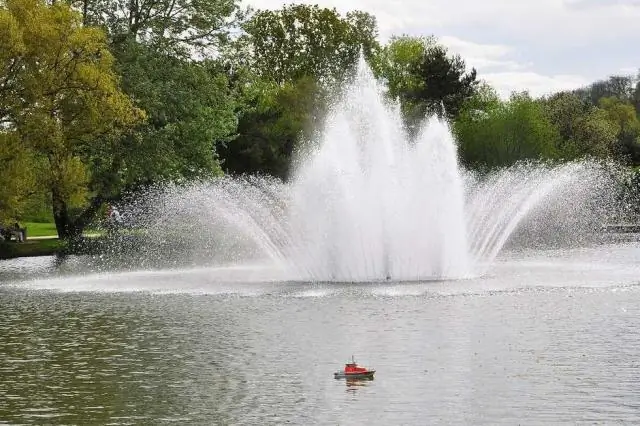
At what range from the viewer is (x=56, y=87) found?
160 feet

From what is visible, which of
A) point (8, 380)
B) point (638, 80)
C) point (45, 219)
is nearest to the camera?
point (8, 380)

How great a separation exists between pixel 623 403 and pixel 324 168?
79.7 ft

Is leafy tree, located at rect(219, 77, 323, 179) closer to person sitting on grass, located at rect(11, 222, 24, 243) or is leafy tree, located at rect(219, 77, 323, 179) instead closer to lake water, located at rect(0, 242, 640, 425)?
person sitting on grass, located at rect(11, 222, 24, 243)

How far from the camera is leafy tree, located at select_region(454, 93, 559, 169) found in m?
90.9

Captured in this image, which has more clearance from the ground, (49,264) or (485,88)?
(485,88)

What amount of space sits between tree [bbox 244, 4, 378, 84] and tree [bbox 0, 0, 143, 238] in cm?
4762

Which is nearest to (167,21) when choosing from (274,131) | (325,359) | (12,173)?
(12,173)

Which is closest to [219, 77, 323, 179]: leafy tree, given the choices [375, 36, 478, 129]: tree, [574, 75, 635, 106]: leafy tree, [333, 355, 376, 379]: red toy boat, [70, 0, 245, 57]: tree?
[375, 36, 478, 129]: tree

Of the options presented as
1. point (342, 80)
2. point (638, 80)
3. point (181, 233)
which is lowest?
point (181, 233)

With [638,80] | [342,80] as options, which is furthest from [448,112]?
[638,80]

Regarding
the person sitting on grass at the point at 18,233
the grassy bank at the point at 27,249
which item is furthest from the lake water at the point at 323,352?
the person sitting on grass at the point at 18,233

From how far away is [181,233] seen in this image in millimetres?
62719

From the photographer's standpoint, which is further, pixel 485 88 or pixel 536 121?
pixel 485 88

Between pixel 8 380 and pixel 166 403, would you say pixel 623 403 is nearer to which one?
pixel 166 403
